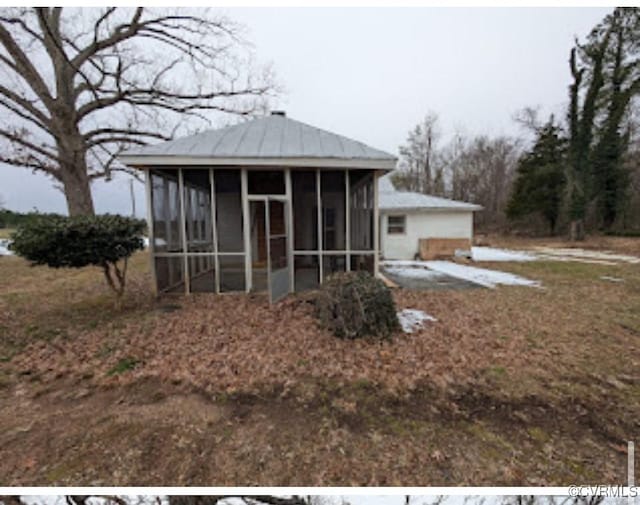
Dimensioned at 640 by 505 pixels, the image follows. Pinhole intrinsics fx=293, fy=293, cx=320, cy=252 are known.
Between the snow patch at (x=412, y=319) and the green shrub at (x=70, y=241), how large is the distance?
492cm

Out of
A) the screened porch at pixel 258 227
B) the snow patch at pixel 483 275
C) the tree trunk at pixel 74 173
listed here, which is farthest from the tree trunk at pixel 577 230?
the tree trunk at pixel 74 173

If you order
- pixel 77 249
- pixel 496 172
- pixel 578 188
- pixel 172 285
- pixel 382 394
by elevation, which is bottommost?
pixel 382 394

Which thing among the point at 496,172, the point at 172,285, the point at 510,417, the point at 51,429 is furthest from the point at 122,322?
the point at 496,172

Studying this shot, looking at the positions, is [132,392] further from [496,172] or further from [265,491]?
[496,172]

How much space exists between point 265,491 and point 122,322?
4.16 m

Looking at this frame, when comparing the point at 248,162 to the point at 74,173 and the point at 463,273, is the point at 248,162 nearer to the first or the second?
the point at 463,273

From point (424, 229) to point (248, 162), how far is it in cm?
963

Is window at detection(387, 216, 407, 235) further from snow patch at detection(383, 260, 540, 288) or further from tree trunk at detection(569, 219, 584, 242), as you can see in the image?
tree trunk at detection(569, 219, 584, 242)

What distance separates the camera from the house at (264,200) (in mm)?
6016

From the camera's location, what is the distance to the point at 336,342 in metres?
4.04

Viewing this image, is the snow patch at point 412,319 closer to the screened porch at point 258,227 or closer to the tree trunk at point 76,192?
the screened porch at point 258,227

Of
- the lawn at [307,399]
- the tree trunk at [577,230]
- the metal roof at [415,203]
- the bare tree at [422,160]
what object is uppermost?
the bare tree at [422,160]

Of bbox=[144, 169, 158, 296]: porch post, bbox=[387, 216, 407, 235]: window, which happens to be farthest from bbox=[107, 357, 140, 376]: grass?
bbox=[387, 216, 407, 235]: window

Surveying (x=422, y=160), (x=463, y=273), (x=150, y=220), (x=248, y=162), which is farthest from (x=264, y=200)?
(x=422, y=160)
